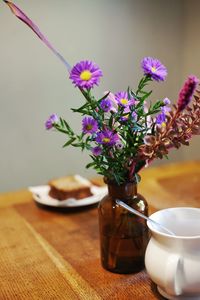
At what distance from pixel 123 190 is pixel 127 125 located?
5.9 inches

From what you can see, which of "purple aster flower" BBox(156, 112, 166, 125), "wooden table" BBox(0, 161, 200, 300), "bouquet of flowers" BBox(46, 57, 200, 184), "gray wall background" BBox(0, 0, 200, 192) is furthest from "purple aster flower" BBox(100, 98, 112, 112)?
"gray wall background" BBox(0, 0, 200, 192)

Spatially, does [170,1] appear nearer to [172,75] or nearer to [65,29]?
[172,75]

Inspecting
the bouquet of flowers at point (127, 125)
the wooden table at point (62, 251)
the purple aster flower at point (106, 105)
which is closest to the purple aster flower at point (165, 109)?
the bouquet of flowers at point (127, 125)

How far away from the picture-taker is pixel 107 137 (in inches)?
31.5

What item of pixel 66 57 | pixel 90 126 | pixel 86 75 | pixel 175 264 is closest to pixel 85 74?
pixel 86 75

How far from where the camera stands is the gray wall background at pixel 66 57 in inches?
98.8

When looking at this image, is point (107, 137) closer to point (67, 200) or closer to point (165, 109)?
point (165, 109)

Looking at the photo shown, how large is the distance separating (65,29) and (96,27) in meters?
0.22

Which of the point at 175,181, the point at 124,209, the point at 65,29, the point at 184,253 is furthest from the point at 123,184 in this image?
the point at 65,29

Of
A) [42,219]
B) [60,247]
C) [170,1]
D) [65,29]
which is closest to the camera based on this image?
[60,247]

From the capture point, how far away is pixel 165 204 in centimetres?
133

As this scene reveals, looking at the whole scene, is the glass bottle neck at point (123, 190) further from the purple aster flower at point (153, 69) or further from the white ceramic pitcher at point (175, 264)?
the purple aster flower at point (153, 69)

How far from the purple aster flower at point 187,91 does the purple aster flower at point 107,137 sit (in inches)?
6.4

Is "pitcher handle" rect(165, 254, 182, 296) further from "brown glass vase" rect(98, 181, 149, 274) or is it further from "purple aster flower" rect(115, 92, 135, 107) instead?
"purple aster flower" rect(115, 92, 135, 107)
